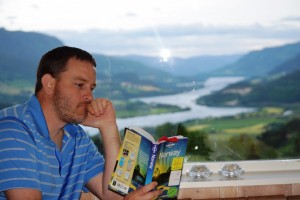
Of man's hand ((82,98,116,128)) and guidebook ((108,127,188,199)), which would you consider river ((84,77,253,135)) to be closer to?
man's hand ((82,98,116,128))

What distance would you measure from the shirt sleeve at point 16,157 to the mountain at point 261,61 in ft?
3.93

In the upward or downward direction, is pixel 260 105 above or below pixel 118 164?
above

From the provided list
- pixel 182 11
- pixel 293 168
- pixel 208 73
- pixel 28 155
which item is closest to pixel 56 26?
pixel 182 11

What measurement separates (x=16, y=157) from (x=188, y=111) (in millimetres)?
1071

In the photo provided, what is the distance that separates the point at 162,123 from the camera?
7.66 ft

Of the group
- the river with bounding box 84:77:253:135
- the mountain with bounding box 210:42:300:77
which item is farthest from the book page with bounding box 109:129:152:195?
the mountain with bounding box 210:42:300:77

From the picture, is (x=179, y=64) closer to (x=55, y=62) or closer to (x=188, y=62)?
(x=188, y=62)

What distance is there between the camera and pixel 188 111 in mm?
2379

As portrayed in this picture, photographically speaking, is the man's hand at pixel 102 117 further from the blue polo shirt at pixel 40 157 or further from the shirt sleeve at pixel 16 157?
the shirt sleeve at pixel 16 157

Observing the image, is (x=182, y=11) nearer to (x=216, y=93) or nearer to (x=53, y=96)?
(x=216, y=93)

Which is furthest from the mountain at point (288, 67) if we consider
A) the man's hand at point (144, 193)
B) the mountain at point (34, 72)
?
the man's hand at point (144, 193)

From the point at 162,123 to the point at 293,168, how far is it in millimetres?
→ 719

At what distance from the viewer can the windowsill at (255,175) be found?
2289 mm

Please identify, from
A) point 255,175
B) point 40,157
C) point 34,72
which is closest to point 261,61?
point 255,175
